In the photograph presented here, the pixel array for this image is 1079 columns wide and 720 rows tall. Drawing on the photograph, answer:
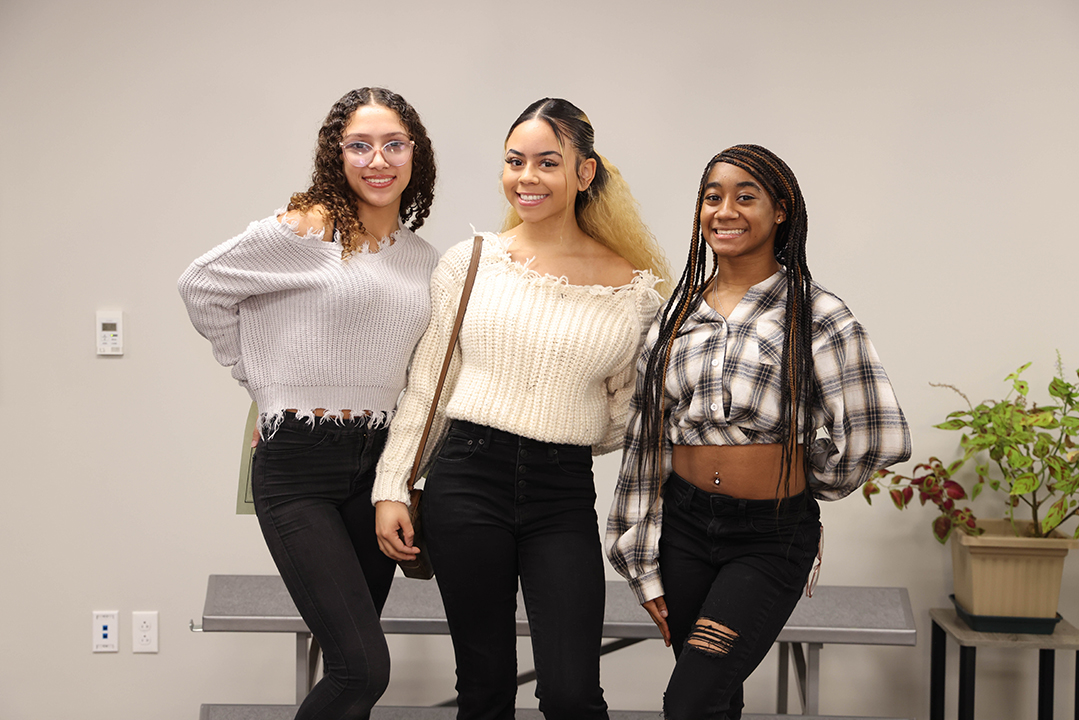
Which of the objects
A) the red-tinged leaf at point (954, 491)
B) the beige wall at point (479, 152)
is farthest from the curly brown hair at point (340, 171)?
the red-tinged leaf at point (954, 491)

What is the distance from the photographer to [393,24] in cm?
286

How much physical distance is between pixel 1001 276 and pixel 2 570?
359cm

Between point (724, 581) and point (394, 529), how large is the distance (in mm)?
676

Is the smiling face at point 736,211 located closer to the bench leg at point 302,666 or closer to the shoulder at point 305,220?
the shoulder at point 305,220

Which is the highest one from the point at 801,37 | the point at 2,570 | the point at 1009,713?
the point at 801,37

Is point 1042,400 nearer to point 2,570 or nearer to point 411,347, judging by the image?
point 411,347

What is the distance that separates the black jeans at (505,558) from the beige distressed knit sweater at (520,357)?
64 millimetres

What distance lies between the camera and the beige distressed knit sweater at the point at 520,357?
1.77 metres

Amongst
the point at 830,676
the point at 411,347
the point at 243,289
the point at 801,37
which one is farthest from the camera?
the point at 830,676

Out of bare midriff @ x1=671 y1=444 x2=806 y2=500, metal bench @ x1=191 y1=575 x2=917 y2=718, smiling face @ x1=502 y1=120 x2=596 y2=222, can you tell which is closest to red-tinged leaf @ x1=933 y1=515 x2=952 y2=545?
metal bench @ x1=191 y1=575 x2=917 y2=718

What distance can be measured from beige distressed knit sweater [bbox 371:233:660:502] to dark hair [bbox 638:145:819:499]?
5.2 inches

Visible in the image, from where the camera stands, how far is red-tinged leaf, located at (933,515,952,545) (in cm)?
268

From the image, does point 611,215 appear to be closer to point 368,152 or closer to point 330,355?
point 368,152

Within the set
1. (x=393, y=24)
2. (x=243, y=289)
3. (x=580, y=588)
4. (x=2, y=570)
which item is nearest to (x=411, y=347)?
(x=243, y=289)
